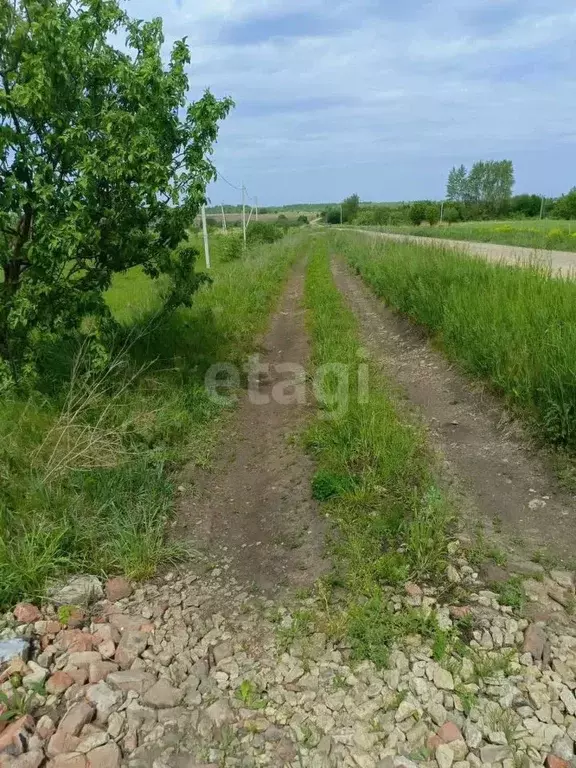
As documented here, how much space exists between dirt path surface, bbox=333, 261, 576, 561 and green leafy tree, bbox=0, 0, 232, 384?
3.22 meters

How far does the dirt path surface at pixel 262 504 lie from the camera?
3.27 m

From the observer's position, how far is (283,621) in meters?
2.76

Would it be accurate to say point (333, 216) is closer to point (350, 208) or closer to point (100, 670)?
point (350, 208)

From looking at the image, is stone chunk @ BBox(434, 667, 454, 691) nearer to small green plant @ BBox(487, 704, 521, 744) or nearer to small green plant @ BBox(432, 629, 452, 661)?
small green plant @ BBox(432, 629, 452, 661)

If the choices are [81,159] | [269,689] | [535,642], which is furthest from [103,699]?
[81,159]

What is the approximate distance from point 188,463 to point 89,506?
3.83 feet

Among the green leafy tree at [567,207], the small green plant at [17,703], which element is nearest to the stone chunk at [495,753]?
the small green plant at [17,703]

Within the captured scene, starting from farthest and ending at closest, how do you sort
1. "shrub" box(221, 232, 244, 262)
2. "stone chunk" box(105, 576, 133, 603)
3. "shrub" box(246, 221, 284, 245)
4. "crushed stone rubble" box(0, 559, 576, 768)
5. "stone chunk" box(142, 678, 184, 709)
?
"shrub" box(246, 221, 284, 245), "shrub" box(221, 232, 244, 262), "stone chunk" box(105, 576, 133, 603), "stone chunk" box(142, 678, 184, 709), "crushed stone rubble" box(0, 559, 576, 768)

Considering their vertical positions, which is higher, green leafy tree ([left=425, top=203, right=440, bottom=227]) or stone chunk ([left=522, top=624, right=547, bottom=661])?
green leafy tree ([left=425, top=203, right=440, bottom=227])

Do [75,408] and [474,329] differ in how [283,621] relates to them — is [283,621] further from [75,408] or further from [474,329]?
[474,329]

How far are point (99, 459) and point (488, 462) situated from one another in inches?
121

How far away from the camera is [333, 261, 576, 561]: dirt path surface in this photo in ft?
11.1

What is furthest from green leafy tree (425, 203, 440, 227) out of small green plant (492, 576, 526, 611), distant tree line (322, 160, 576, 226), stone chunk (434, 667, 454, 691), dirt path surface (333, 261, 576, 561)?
stone chunk (434, 667, 454, 691)

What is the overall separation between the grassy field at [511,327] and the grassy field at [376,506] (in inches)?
40.7
